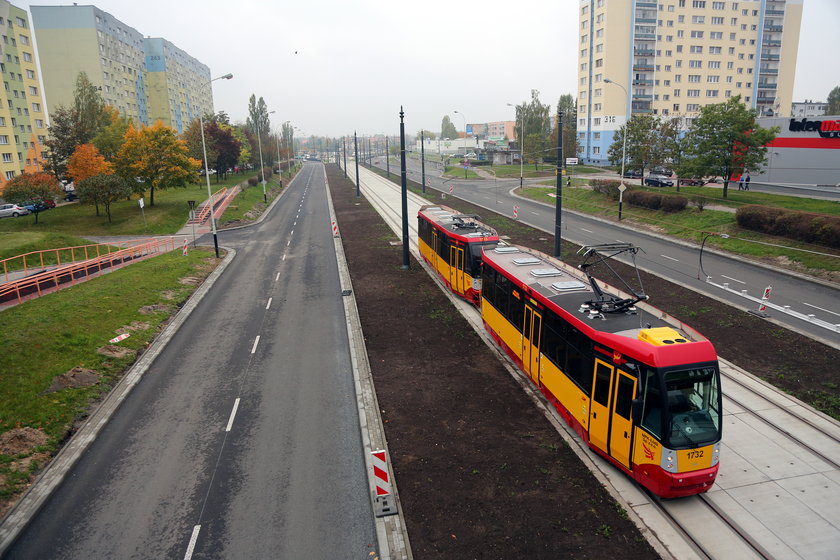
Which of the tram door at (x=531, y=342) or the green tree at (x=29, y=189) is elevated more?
the green tree at (x=29, y=189)

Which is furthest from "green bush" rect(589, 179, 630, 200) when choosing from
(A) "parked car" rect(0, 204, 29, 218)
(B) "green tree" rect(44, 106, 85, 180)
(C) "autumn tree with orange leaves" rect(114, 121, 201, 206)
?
(A) "parked car" rect(0, 204, 29, 218)

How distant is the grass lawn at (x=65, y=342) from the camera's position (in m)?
13.1

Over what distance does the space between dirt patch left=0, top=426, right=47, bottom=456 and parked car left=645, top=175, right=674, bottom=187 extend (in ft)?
192

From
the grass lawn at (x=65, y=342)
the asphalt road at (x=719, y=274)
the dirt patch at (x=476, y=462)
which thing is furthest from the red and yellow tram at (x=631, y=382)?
the grass lawn at (x=65, y=342)

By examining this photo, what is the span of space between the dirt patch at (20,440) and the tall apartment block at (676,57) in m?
88.4

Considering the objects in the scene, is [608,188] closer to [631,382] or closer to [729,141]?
[729,141]

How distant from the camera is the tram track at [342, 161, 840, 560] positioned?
8773mm

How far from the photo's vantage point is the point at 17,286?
2230cm

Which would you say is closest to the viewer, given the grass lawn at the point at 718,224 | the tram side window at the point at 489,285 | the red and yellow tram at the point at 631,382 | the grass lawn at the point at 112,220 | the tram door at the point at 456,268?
the red and yellow tram at the point at 631,382

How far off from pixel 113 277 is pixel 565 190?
151 ft

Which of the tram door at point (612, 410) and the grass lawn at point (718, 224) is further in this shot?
the grass lawn at point (718, 224)

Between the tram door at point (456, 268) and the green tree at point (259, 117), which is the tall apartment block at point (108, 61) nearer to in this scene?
the green tree at point (259, 117)

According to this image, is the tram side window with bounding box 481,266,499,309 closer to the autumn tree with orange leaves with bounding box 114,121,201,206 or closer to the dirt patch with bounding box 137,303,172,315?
the dirt patch with bounding box 137,303,172,315

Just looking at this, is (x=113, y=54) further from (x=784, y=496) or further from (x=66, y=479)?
(x=784, y=496)
